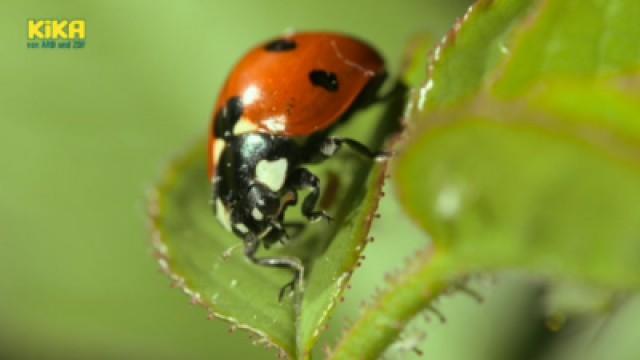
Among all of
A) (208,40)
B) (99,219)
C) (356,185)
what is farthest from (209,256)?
(208,40)

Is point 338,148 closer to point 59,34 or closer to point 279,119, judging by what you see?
point 279,119

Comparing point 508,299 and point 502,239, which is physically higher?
point 502,239

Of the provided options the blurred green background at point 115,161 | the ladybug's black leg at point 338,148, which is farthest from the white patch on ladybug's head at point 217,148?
the blurred green background at point 115,161

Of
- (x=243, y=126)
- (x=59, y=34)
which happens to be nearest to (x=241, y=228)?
(x=243, y=126)

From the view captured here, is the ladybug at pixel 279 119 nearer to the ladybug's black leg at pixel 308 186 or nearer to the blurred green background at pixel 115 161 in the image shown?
the ladybug's black leg at pixel 308 186

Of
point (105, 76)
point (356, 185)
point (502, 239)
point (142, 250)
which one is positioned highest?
point (502, 239)

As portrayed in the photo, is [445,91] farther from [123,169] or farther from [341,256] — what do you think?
[123,169]

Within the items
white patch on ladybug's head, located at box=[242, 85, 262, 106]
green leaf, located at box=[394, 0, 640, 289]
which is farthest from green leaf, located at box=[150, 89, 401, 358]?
green leaf, located at box=[394, 0, 640, 289]
